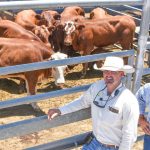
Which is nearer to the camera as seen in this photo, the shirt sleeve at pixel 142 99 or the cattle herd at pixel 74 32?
the shirt sleeve at pixel 142 99

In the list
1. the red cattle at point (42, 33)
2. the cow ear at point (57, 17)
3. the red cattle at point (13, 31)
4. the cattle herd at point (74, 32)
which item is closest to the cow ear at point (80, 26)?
the cattle herd at point (74, 32)

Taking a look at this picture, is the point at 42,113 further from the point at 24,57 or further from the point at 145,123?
the point at 145,123

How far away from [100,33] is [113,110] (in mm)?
6205

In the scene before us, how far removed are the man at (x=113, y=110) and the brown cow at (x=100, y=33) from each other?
18.9ft

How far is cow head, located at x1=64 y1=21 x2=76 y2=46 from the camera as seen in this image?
9.16 m

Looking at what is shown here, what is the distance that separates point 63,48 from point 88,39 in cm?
87

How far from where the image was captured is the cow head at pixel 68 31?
9156mm

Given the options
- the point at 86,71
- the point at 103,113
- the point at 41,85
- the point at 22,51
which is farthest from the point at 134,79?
the point at 86,71

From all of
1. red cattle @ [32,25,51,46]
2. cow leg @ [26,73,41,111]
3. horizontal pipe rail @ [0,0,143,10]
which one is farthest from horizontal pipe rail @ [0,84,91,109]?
red cattle @ [32,25,51,46]

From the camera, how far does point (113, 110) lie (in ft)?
10.7

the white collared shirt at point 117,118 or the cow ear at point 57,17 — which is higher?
the white collared shirt at point 117,118

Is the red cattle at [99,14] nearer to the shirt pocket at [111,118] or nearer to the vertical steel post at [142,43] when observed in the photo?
the vertical steel post at [142,43]

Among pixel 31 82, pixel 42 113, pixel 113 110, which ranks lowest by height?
pixel 42 113

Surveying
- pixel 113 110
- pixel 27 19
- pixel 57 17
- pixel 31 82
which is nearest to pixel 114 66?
pixel 113 110
